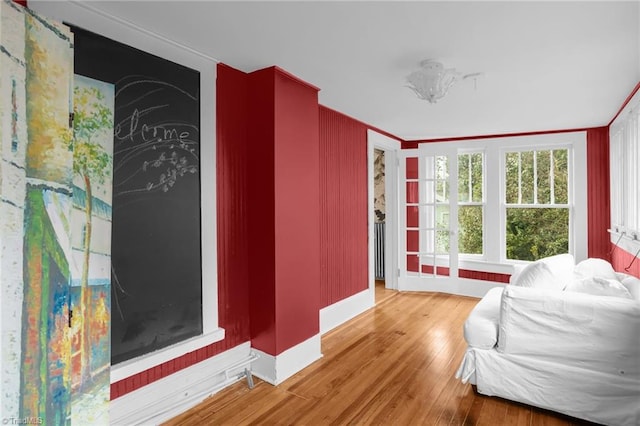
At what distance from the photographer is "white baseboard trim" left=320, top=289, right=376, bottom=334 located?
3.79 metres

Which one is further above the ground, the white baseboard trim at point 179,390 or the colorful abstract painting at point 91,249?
the colorful abstract painting at point 91,249

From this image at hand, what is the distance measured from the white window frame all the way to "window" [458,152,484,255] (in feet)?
5.06

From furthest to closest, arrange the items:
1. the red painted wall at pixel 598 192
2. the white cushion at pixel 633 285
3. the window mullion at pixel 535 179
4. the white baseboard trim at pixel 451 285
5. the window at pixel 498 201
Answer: the white baseboard trim at pixel 451 285
the window mullion at pixel 535 179
the window at pixel 498 201
the red painted wall at pixel 598 192
the white cushion at pixel 633 285

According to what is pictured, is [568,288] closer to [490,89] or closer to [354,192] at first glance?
[490,89]

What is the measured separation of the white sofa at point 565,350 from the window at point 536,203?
2602 millimetres

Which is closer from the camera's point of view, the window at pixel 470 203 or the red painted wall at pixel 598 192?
the red painted wall at pixel 598 192

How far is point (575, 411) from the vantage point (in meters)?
2.18

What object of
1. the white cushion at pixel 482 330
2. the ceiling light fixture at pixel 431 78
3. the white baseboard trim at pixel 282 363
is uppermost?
the ceiling light fixture at pixel 431 78

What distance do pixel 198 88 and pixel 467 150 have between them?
420cm

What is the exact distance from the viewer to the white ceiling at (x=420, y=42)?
1918 millimetres

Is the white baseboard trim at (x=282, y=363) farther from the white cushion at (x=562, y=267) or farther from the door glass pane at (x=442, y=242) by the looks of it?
the door glass pane at (x=442, y=242)

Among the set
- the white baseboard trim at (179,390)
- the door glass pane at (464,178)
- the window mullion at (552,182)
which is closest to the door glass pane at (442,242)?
the door glass pane at (464,178)

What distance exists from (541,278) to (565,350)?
56 cm

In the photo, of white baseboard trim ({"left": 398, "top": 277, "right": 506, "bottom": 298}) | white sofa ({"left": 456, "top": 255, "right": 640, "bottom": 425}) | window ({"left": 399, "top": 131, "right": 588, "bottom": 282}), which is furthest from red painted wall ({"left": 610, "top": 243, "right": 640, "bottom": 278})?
white baseboard trim ({"left": 398, "top": 277, "right": 506, "bottom": 298})
